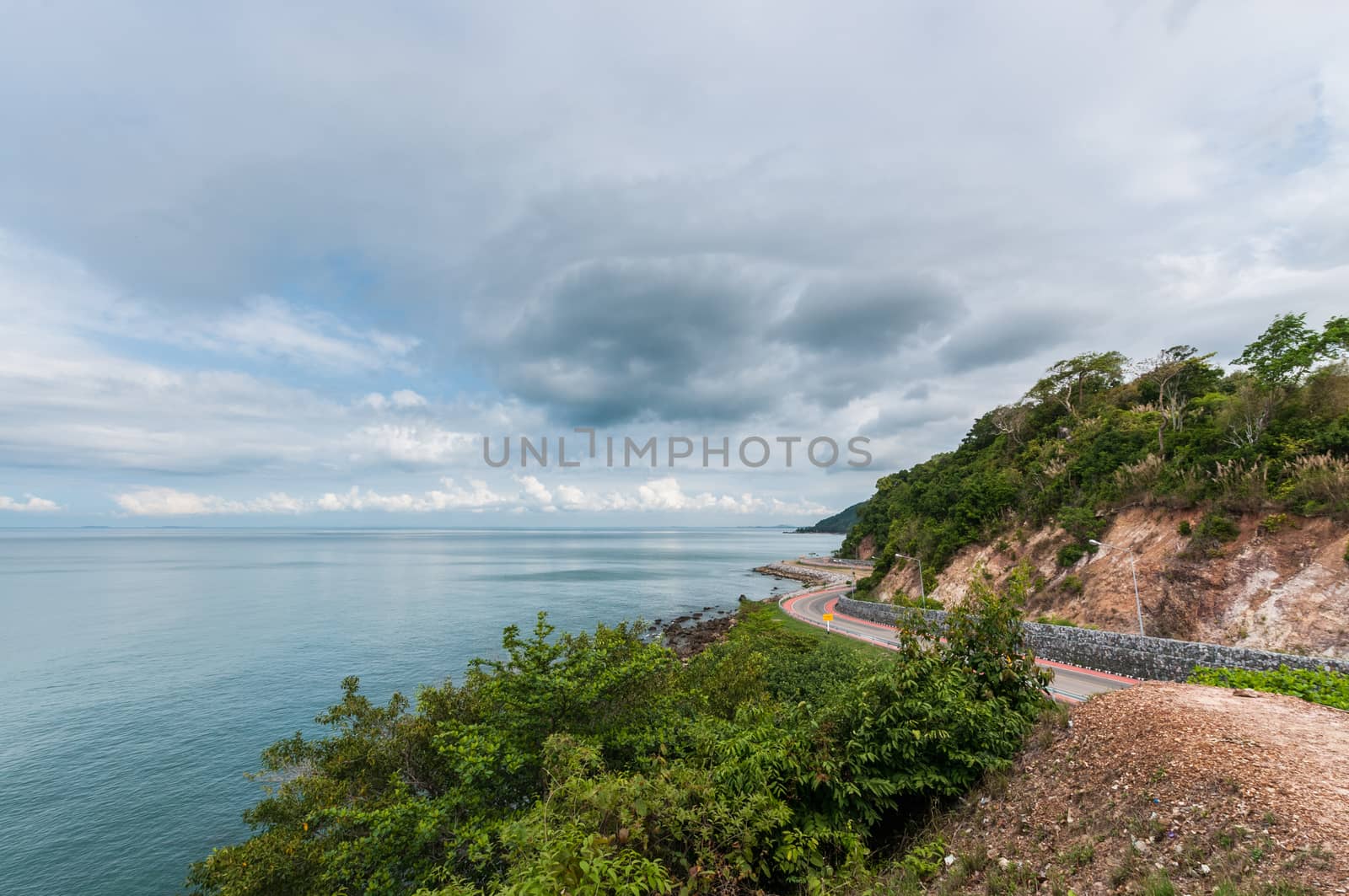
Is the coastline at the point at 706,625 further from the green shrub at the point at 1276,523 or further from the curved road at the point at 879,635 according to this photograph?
the green shrub at the point at 1276,523

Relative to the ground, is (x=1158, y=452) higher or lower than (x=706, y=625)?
higher

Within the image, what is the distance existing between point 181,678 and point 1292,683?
6134cm

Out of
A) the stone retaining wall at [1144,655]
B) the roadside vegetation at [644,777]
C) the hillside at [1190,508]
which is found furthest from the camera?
the hillside at [1190,508]

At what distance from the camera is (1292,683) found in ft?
37.7

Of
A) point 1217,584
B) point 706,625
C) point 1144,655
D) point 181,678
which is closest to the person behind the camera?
point 1144,655

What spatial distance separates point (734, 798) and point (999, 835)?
158 inches

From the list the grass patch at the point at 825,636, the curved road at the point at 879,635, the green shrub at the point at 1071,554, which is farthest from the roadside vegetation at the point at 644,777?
the green shrub at the point at 1071,554

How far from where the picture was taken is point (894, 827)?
9.49 metres

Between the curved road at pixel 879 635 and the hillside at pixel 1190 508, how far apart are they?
19.6 feet

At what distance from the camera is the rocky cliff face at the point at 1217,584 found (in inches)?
1061

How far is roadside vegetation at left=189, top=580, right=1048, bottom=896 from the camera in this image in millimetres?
7477

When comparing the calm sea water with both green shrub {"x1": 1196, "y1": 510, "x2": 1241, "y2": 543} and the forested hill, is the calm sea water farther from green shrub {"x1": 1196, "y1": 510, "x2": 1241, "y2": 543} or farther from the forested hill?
green shrub {"x1": 1196, "y1": 510, "x2": 1241, "y2": 543}

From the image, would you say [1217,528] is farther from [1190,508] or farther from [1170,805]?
[1170,805]

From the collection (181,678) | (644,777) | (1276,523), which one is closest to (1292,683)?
(644,777)
